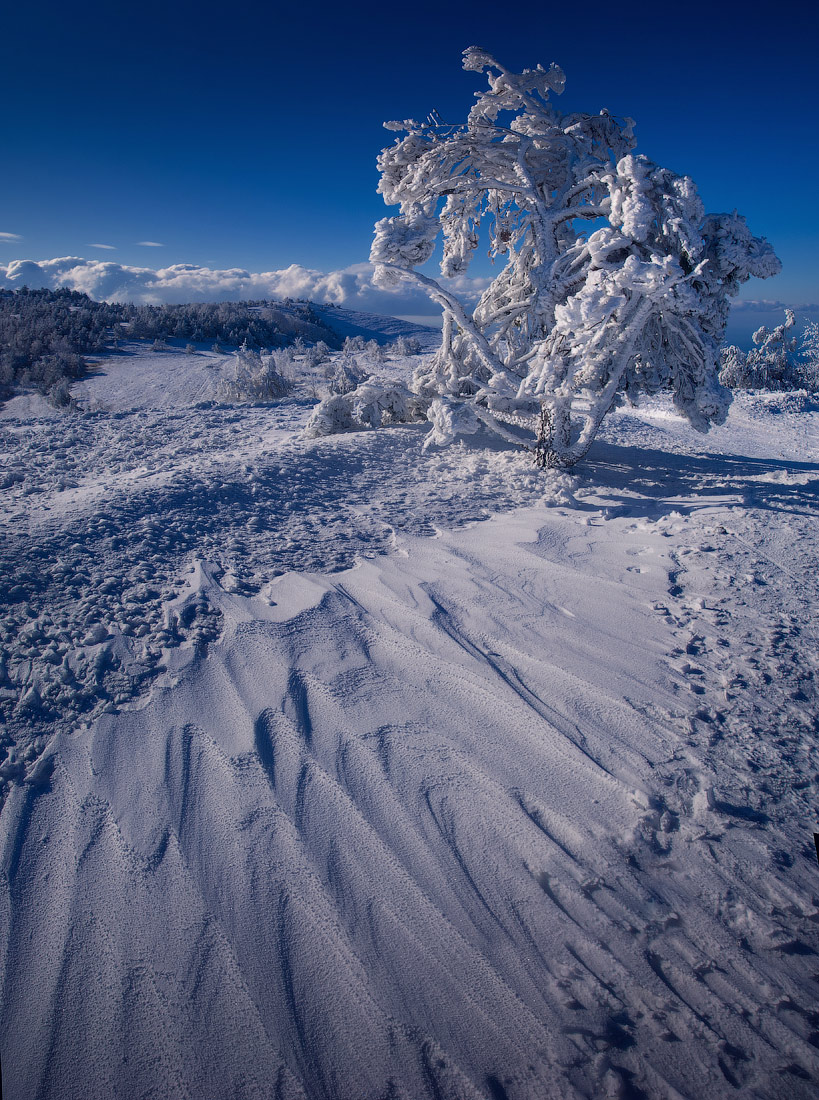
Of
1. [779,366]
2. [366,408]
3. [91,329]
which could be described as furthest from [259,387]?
[779,366]

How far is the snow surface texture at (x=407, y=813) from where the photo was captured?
1.23m

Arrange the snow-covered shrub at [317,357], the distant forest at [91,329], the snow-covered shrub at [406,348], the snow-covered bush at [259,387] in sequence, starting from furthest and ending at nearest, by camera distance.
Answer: the snow-covered shrub at [406,348] < the snow-covered shrub at [317,357] < the distant forest at [91,329] < the snow-covered bush at [259,387]

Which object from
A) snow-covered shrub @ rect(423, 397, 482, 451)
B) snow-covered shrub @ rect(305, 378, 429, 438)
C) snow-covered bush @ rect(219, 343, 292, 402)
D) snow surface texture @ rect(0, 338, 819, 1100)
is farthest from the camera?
snow-covered bush @ rect(219, 343, 292, 402)

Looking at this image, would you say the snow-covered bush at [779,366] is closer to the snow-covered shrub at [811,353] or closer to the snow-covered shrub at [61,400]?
the snow-covered shrub at [811,353]

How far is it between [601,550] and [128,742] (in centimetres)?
→ 297

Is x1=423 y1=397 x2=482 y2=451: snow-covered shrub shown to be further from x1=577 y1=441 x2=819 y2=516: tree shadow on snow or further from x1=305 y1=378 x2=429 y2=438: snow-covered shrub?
x1=577 y1=441 x2=819 y2=516: tree shadow on snow

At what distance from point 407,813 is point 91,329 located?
20.9 m

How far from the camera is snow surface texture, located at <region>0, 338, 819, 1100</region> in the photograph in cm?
123

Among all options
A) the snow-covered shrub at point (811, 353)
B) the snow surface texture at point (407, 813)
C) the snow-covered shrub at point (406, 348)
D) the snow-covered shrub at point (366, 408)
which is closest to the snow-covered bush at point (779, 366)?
the snow-covered shrub at point (811, 353)

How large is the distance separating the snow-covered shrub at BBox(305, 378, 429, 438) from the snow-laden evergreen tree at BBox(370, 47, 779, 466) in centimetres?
28

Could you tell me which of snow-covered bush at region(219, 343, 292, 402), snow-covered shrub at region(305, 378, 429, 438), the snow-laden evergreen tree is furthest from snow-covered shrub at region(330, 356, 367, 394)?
the snow-laden evergreen tree

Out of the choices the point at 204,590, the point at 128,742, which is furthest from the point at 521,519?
the point at 128,742

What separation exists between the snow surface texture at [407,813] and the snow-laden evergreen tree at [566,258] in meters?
2.07

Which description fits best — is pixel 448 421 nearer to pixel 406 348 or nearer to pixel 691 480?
pixel 691 480
